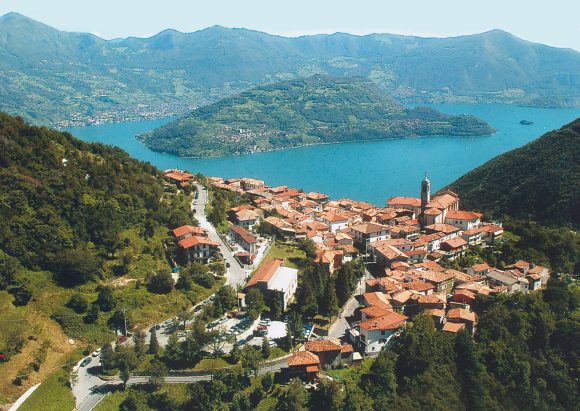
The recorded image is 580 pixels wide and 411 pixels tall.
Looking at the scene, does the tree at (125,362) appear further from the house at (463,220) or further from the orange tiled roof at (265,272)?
the house at (463,220)

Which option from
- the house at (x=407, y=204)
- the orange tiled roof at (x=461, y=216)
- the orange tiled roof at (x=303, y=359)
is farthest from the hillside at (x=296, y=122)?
the orange tiled roof at (x=303, y=359)

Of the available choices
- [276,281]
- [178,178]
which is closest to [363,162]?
[178,178]

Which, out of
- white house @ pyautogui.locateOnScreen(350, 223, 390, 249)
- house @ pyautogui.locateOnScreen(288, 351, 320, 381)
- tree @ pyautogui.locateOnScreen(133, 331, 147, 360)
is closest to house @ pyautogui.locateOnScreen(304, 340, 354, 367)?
house @ pyautogui.locateOnScreen(288, 351, 320, 381)

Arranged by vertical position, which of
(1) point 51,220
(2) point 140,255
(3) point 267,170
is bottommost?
(3) point 267,170

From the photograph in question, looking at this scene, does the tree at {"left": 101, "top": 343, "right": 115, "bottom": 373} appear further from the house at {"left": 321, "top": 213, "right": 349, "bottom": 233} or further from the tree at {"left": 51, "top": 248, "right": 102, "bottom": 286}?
the house at {"left": 321, "top": 213, "right": 349, "bottom": 233}

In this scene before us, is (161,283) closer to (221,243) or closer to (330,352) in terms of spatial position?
(221,243)

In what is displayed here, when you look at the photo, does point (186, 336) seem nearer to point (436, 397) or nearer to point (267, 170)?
point (436, 397)

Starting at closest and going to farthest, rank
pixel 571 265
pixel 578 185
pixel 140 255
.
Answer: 1. pixel 140 255
2. pixel 571 265
3. pixel 578 185

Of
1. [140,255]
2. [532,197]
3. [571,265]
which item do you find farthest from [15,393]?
[532,197]
